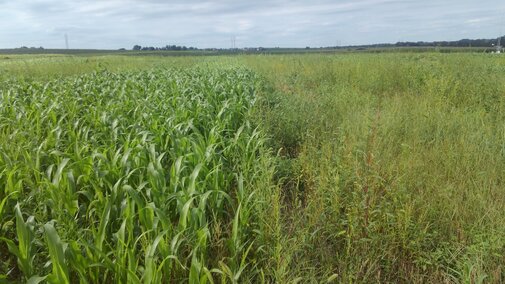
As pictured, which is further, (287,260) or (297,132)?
(297,132)

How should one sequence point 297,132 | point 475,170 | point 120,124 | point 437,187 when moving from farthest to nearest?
point 297,132 → point 120,124 → point 475,170 → point 437,187

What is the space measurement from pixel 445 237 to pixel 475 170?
112cm

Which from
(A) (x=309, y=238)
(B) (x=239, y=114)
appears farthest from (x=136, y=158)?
(B) (x=239, y=114)

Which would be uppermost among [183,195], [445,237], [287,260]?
[183,195]

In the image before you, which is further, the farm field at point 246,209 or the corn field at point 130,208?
the farm field at point 246,209

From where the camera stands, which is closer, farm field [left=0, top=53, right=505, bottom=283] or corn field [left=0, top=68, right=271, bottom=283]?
corn field [left=0, top=68, right=271, bottom=283]

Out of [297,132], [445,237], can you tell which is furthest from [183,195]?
[297,132]

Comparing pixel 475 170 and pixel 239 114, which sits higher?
pixel 239 114

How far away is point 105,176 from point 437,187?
103 inches

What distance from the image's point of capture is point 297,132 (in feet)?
14.7

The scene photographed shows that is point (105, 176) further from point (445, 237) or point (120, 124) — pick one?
point (445, 237)

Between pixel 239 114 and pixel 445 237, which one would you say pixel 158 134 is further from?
pixel 445 237

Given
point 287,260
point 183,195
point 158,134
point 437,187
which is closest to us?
point 287,260

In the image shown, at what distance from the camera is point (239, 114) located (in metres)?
4.84
